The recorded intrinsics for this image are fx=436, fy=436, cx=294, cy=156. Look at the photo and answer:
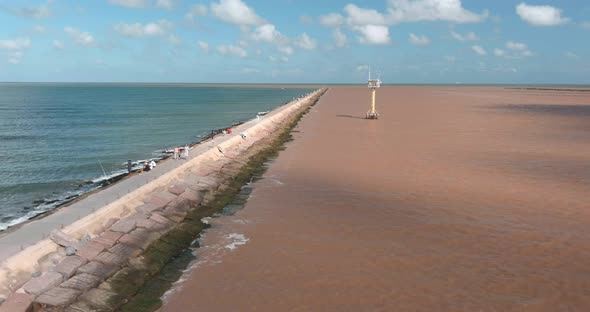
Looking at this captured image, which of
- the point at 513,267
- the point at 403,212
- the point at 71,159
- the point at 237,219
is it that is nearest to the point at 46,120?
the point at 71,159

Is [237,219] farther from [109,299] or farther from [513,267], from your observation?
[513,267]

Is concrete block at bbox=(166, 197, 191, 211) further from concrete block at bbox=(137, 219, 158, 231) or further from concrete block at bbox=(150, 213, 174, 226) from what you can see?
concrete block at bbox=(137, 219, 158, 231)

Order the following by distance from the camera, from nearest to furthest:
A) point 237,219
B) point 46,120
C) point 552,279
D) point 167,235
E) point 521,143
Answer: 1. point 552,279
2. point 167,235
3. point 237,219
4. point 521,143
5. point 46,120

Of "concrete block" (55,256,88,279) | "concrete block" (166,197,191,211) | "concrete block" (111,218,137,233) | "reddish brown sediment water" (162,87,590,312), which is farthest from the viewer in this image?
"concrete block" (166,197,191,211)

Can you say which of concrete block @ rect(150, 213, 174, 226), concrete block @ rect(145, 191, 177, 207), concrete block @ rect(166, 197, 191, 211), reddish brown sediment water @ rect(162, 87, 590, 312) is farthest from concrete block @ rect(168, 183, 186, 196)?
reddish brown sediment water @ rect(162, 87, 590, 312)

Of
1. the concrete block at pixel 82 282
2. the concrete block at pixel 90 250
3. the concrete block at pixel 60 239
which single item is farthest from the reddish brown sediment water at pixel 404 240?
the concrete block at pixel 60 239
